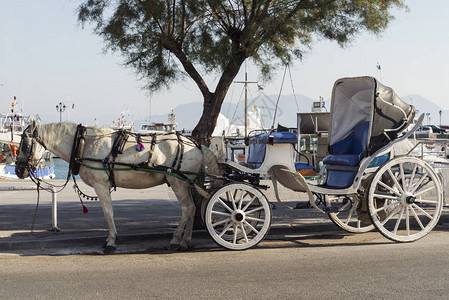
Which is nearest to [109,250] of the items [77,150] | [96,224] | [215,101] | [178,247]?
[178,247]

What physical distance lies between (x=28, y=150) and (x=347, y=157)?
4917mm

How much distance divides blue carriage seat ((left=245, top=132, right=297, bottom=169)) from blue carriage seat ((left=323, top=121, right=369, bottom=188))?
1.09m

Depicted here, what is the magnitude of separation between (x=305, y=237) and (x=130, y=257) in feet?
9.97

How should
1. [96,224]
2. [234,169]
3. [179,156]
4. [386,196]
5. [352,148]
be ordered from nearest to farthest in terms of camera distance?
[386,196]
[179,156]
[234,169]
[352,148]
[96,224]

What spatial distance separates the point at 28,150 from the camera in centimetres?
773

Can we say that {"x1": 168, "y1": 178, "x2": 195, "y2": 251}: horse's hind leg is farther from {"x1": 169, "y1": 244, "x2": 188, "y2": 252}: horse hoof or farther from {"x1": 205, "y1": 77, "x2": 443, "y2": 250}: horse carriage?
{"x1": 205, "y1": 77, "x2": 443, "y2": 250}: horse carriage

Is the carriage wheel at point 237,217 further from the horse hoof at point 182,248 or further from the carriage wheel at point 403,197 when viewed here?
the carriage wheel at point 403,197

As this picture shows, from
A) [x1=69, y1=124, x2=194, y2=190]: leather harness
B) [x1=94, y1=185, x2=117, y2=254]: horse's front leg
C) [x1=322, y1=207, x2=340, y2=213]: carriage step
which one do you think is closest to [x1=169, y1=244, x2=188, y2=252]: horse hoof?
[x1=94, y1=185, x2=117, y2=254]: horse's front leg

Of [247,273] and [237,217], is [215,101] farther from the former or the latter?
[247,273]

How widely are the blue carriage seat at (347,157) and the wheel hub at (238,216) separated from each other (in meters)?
1.74

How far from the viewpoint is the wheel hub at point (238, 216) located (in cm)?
747

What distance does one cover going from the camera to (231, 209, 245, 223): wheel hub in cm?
747

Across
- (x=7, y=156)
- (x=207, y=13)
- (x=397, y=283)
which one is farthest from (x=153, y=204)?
(x=7, y=156)

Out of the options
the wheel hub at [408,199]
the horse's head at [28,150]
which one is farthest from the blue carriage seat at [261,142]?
the horse's head at [28,150]
